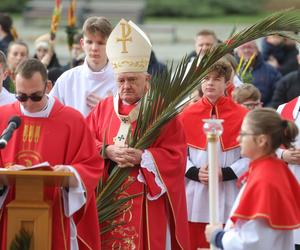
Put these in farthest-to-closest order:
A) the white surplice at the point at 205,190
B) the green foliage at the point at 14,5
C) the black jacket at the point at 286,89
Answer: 1. the green foliage at the point at 14,5
2. the black jacket at the point at 286,89
3. the white surplice at the point at 205,190

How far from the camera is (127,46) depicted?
8492 millimetres

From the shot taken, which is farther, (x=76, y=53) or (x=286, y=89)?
(x=76, y=53)

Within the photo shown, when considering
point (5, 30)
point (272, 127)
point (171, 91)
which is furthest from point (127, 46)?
point (5, 30)

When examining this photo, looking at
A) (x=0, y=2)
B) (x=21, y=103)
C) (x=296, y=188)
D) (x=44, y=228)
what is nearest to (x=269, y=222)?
(x=296, y=188)

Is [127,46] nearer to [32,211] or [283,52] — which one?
[32,211]

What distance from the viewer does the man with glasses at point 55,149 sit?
7242 mm

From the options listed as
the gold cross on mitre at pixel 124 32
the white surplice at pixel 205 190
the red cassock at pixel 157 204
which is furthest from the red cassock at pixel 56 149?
the white surplice at pixel 205 190

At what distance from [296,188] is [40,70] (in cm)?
190

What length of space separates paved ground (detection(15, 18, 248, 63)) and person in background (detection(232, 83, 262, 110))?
51.1ft

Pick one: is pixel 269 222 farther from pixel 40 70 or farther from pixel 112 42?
pixel 112 42

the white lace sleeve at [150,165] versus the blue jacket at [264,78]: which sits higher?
the blue jacket at [264,78]

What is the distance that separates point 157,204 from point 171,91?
35.5 inches

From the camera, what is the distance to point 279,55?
14805 mm

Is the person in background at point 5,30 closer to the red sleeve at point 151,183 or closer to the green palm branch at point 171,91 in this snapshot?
the green palm branch at point 171,91
